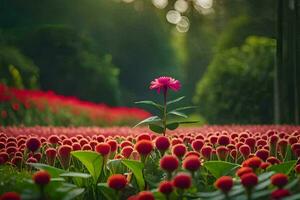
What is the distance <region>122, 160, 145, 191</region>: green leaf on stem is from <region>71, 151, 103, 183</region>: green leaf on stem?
0.51 ft

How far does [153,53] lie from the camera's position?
2300 cm

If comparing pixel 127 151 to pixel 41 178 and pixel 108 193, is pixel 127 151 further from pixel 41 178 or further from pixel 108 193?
pixel 41 178

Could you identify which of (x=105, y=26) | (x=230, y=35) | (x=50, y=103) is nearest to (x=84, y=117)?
(x=50, y=103)

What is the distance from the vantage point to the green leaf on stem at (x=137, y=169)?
107 inches

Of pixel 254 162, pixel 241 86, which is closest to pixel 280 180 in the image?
pixel 254 162

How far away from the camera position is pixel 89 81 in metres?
15.7

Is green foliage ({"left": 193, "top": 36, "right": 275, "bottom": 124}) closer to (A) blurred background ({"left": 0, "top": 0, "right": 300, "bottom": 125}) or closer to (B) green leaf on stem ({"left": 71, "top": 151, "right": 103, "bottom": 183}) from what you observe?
(A) blurred background ({"left": 0, "top": 0, "right": 300, "bottom": 125})

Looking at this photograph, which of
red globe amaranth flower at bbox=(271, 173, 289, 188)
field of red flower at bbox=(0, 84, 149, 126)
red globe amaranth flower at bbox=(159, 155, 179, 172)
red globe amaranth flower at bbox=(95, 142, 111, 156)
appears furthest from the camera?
field of red flower at bbox=(0, 84, 149, 126)

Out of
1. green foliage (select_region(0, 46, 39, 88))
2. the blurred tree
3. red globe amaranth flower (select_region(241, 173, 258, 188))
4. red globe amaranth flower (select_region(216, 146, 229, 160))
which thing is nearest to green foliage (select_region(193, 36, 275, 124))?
the blurred tree

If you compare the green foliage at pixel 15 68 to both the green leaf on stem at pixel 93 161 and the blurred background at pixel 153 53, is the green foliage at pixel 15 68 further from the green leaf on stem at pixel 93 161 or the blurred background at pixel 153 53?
the green leaf on stem at pixel 93 161

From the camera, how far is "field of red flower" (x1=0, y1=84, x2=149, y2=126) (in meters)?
9.76

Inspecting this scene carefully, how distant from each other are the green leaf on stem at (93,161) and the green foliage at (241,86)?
841cm

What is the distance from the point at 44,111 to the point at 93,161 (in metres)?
7.95

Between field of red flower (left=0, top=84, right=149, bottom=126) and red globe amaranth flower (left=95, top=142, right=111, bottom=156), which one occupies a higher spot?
field of red flower (left=0, top=84, right=149, bottom=126)
